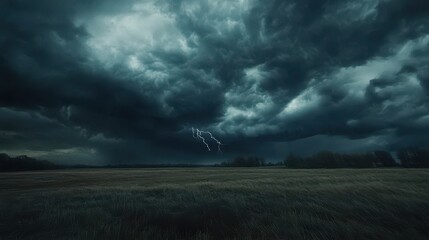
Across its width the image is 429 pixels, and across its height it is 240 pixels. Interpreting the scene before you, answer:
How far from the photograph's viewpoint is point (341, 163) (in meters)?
118

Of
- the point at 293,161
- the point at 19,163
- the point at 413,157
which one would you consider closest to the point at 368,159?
the point at 413,157

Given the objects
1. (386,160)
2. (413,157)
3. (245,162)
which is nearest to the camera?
(413,157)

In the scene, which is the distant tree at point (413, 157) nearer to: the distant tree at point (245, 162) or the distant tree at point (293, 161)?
the distant tree at point (293, 161)

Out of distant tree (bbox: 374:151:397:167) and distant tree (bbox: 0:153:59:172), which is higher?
distant tree (bbox: 0:153:59:172)

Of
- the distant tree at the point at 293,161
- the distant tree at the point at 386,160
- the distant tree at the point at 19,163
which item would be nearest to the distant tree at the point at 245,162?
the distant tree at the point at 293,161

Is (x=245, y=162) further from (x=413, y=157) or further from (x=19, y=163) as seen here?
(x=19, y=163)

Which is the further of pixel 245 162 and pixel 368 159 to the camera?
pixel 245 162

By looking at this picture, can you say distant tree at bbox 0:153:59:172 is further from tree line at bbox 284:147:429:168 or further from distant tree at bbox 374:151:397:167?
distant tree at bbox 374:151:397:167

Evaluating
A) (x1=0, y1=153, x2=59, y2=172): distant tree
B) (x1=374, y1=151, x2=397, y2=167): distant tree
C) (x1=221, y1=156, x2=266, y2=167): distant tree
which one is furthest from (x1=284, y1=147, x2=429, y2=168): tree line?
(x1=0, y1=153, x2=59, y2=172): distant tree

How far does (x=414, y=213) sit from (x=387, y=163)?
13151cm

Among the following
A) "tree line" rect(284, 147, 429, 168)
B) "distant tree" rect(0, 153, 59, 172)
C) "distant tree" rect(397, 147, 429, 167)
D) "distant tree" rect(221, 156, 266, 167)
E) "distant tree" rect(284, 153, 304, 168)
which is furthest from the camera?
"distant tree" rect(221, 156, 266, 167)

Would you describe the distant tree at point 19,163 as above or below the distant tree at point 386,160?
above

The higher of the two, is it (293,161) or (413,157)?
(293,161)

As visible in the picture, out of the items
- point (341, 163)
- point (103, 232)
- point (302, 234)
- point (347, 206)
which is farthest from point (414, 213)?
point (341, 163)
